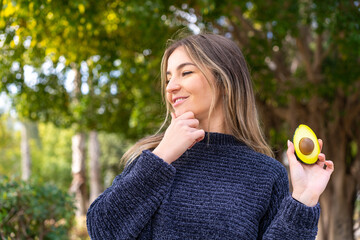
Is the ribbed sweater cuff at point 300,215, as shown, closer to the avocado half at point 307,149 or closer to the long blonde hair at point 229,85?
the avocado half at point 307,149

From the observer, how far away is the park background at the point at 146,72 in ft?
15.7

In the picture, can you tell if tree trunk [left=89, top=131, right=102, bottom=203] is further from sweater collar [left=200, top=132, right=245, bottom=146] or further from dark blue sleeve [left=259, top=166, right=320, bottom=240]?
dark blue sleeve [left=259, top=166, right=320, bottom=240]

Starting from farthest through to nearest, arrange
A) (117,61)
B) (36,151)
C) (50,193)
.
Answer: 1. (36,151)
2. (117,61)
3. (50,193)

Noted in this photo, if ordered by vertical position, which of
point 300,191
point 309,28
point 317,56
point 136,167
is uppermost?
point 309,28

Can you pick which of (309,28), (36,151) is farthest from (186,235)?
(36,151)

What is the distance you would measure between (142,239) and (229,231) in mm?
372

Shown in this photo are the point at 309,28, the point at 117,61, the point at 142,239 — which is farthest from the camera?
the point at 309,28

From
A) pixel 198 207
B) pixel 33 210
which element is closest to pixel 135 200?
pixel 198 207

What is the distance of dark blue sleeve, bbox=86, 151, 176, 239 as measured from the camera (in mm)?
1664

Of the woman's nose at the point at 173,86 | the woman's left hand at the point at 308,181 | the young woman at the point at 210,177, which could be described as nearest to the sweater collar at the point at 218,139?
the young woman at the point at 210,177

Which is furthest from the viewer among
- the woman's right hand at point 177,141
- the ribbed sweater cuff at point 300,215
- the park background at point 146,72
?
the park background at point 146,72

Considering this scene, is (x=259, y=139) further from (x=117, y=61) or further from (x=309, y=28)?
(x=309, y=28)

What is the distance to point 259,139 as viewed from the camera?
2023 mm

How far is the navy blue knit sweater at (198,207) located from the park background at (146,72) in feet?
8.69
